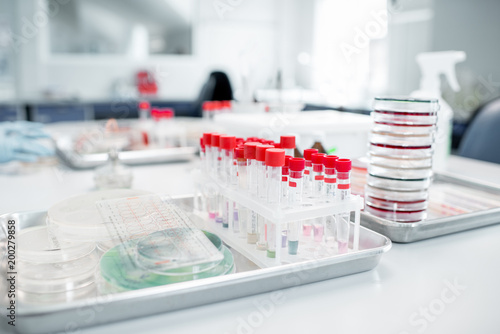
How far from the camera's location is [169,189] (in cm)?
131

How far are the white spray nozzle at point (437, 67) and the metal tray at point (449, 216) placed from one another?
395 millimetres

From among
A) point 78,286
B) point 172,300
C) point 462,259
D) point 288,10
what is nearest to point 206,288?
point 172,300

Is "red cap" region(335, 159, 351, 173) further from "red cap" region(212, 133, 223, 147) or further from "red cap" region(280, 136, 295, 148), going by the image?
"red cap" region(212, 133, 223, 147)

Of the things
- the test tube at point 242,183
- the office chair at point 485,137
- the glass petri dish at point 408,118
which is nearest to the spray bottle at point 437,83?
the glass petri dish at point 408,118

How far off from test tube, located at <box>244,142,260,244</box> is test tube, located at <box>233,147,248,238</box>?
0.02 meters

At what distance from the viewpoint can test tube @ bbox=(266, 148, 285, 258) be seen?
75 cm

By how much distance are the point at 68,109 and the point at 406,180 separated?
4495 millimetres

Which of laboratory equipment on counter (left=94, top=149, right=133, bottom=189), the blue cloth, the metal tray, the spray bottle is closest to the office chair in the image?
the spray bottle

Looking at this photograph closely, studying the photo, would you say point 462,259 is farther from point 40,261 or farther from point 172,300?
point 40,261

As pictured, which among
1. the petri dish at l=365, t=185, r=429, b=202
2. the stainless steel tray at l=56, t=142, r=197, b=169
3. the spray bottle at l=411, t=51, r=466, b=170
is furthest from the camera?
the stainless steel tray at l=56, t=142, r=197, b=169

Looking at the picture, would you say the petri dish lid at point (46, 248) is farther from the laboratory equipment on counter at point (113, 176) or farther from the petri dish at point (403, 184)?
the petri dish at point (403, 184)

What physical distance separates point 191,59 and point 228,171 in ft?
16.7

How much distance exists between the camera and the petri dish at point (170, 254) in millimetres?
656

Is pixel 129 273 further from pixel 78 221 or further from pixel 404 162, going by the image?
pixel 404 162
